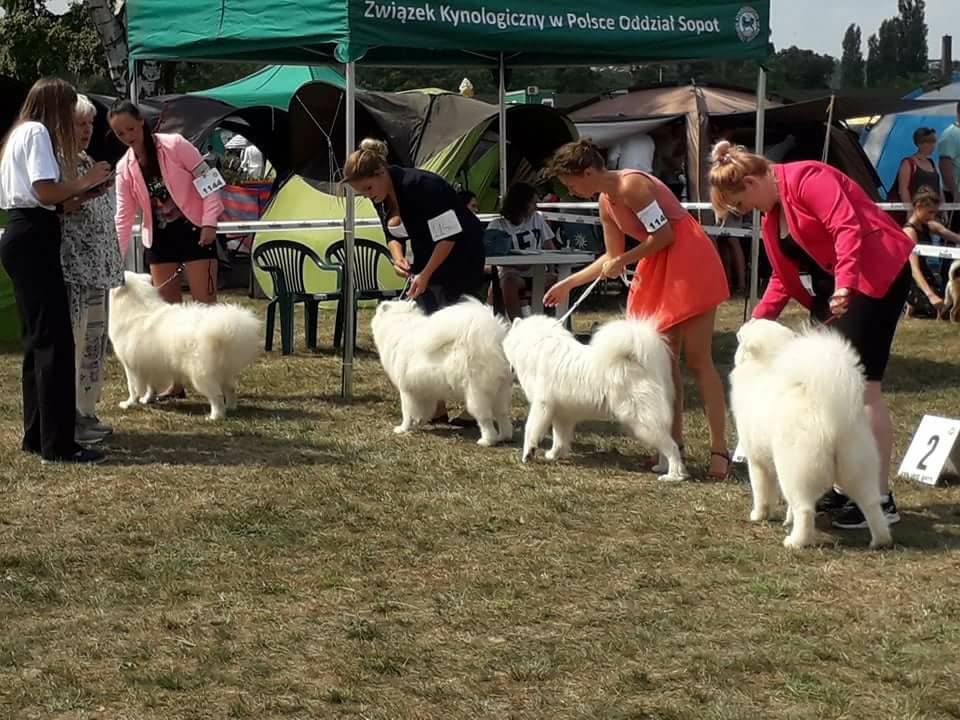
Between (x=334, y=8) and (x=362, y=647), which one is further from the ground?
(x=334, y=8)

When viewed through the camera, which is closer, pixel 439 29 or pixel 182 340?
pixel 182 340

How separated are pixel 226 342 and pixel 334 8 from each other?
76.9 inches

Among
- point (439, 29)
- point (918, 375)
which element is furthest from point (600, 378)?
point (918, 375)

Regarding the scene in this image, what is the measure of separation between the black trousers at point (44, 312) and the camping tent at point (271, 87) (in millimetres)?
12151

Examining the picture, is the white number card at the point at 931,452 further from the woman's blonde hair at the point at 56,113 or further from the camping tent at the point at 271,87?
the camping tent at the point at 271,87

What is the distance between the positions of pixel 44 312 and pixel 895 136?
43.1 feet

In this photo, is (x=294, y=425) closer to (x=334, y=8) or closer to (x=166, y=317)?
(x=166, y=317)

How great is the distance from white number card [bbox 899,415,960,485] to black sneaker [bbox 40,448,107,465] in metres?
3.84

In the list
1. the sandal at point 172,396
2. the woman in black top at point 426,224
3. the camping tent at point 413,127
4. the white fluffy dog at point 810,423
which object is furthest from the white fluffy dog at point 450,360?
the camping tent at point 413,127

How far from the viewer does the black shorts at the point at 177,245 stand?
7.45 m

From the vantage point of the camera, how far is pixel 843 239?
459 centimetres

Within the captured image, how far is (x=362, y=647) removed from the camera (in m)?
3.70

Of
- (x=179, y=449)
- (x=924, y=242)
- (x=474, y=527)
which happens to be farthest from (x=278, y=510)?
(x=924, y=242)

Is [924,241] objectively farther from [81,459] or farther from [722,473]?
[81,459]
